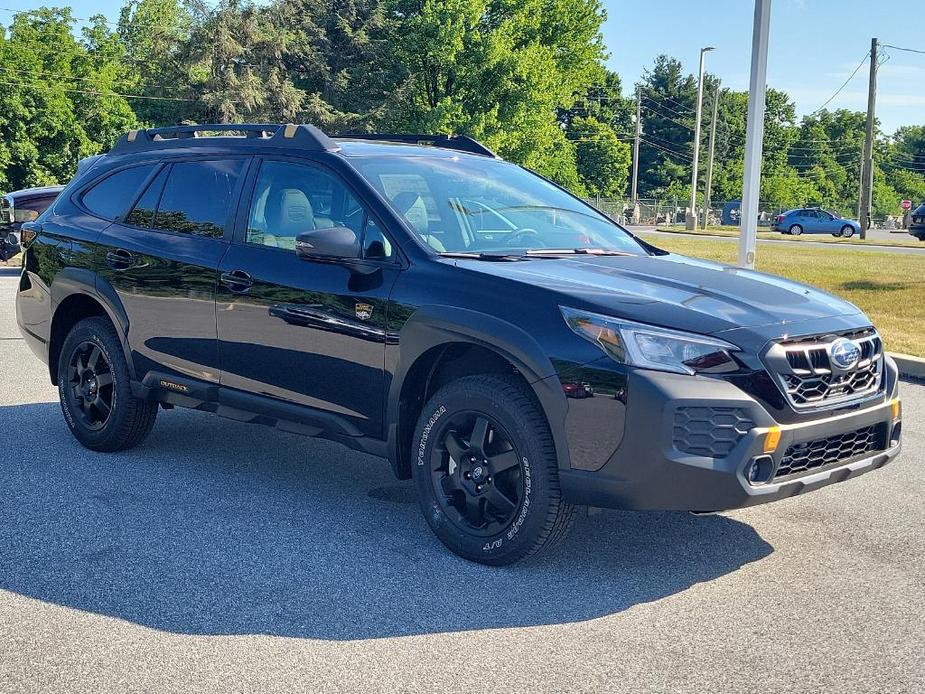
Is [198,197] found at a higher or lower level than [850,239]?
higher

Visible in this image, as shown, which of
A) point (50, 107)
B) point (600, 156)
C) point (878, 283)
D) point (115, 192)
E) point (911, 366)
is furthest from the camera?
point (600, 156)

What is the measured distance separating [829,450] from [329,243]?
228 centimetres

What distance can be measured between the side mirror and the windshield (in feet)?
1.08

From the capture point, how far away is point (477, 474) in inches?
173

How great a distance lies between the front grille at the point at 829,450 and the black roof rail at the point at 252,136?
265 cm

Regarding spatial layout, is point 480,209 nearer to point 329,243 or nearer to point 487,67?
point 329,243

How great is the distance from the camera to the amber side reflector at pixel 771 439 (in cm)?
389

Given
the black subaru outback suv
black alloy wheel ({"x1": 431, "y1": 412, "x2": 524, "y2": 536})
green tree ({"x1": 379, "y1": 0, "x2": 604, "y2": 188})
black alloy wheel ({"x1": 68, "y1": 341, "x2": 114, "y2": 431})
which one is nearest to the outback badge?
the black subaru outback suv

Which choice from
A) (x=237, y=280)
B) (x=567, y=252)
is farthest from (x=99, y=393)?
(x=567, y=252)

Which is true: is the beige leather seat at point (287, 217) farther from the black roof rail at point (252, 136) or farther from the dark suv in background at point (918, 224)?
the dark suv in background at point (918, 224)

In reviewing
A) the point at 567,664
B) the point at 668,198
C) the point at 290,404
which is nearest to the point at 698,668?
the point at 567,664

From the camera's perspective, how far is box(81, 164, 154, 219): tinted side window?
20.4 feet

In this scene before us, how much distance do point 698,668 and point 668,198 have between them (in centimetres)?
10267

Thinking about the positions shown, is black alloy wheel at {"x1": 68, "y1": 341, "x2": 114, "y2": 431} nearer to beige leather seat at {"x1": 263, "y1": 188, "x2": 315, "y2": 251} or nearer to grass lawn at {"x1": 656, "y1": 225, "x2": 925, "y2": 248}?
beige leather seat at {"x1": 263, "y1": 188, "x2": 315, "y2": 251}
